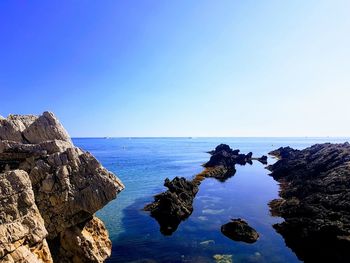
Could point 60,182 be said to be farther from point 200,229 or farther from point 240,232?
point 240,232

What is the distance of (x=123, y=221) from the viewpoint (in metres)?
43.0

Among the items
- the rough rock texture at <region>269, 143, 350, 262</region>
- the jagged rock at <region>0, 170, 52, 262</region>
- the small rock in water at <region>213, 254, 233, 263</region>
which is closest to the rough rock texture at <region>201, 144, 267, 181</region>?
the rough rock texture at <region>269, 143, 350, 262</region>

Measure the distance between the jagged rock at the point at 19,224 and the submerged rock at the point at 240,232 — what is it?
2567cm

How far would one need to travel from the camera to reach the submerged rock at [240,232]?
35.4 m

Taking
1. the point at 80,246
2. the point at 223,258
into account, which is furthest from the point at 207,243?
the point at 80,246

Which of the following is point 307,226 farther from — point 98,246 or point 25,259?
point 25,259

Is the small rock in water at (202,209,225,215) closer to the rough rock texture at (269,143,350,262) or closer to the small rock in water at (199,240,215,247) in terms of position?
the rough rock texture at (269,143,350,262)

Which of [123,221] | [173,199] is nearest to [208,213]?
[173,199]

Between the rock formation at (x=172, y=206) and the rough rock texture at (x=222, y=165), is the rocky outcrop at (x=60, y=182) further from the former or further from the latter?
the rough rock texture at (x=222, y=165)

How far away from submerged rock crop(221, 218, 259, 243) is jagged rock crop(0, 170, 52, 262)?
84.2 ft

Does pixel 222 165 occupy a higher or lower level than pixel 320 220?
lower

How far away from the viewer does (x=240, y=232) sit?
3650cm

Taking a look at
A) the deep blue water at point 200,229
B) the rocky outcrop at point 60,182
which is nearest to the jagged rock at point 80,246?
the rocky outcrop at point 60,182

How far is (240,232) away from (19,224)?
28.6m
